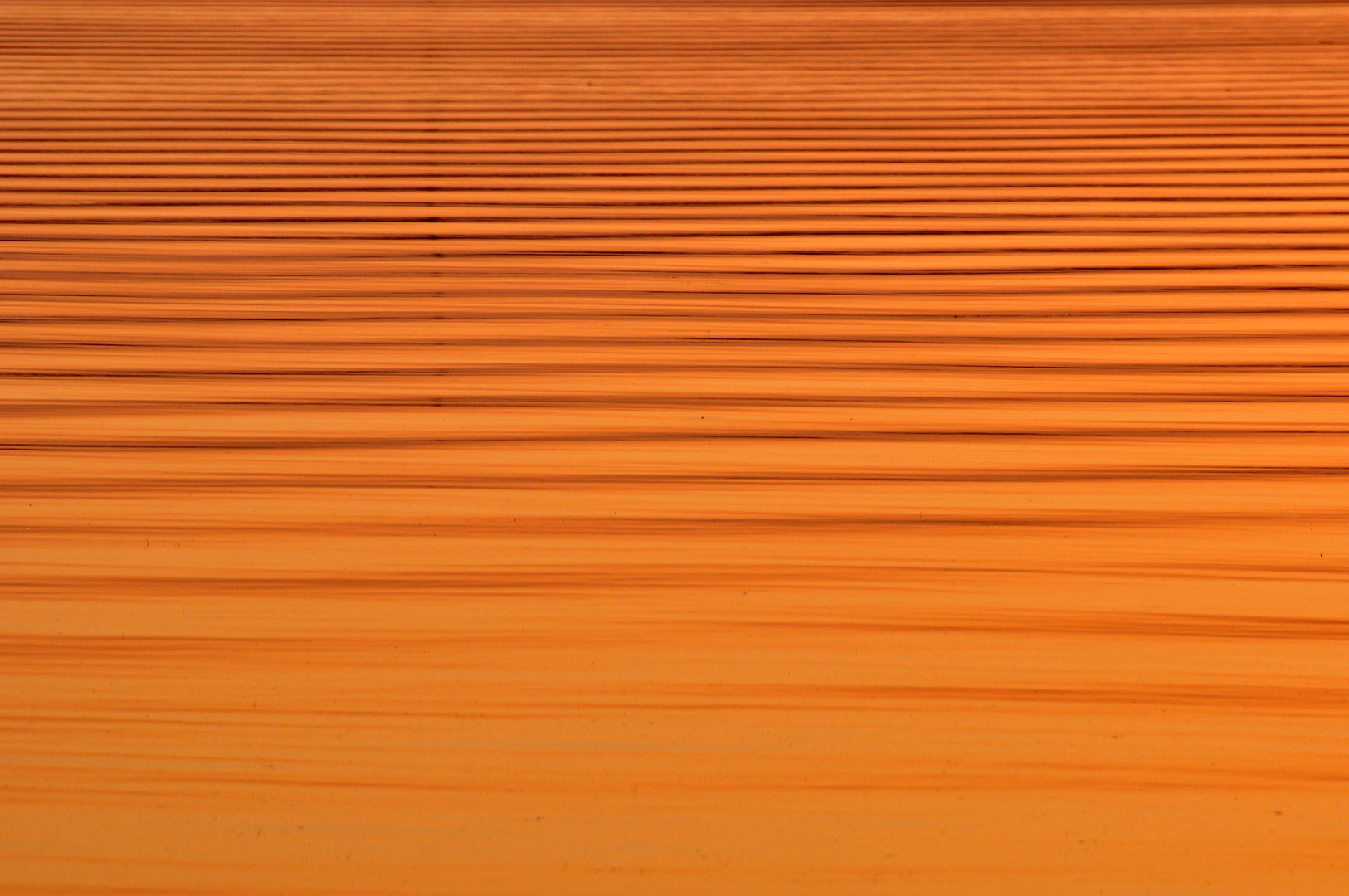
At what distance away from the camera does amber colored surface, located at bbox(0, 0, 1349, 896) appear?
701 mm

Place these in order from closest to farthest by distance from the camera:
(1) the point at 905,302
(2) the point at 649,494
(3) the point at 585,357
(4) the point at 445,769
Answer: (4) the point at 445,769 < (2) the point at 649,494 < (3) the point at 585,357 < (1) the point at 905,302

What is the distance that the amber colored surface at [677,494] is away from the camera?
70 cm

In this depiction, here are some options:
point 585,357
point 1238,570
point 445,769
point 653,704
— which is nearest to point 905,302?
point 585,357

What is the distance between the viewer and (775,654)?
0.82 metres

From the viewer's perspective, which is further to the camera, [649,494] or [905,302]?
[905,302]

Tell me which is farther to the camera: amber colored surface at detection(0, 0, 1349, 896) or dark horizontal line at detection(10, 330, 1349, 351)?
dark horizontal line at detection(10, 330, 1349, 351)

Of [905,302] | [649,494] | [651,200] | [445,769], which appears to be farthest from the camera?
[651,200]

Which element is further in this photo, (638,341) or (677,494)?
(638,341)

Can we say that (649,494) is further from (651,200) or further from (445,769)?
(651,200)

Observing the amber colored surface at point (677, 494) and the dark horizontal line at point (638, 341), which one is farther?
the dark horizontal line at point (638, 341)

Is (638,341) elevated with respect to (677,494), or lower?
elevated

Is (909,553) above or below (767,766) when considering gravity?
above

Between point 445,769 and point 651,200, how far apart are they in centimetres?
97

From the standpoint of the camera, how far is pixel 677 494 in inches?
39.3
